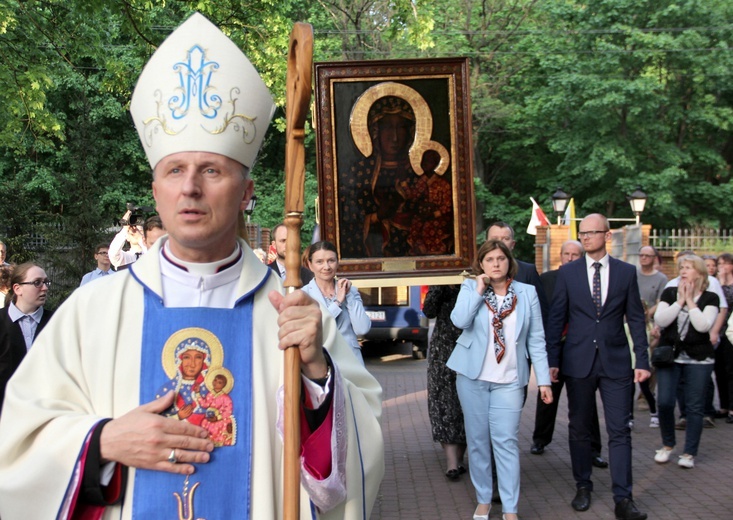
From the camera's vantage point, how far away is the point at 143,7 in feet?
40.4

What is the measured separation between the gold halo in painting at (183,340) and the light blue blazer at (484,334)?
443 centimetres

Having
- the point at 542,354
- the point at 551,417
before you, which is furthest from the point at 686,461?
the point at 542,354

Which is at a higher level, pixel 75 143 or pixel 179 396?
pixel 75 143

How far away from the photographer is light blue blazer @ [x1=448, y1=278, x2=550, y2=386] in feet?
23.5

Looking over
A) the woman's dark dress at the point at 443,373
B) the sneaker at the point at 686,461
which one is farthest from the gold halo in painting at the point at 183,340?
the sneaker at the point at 686,461

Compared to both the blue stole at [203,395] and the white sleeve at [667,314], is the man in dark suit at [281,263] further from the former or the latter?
the blue stole at [203,395]

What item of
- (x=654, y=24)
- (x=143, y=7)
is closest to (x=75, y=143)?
(x=143, y=7)

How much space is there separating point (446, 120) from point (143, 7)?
237 inches

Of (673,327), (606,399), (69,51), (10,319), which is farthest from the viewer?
(69,51)

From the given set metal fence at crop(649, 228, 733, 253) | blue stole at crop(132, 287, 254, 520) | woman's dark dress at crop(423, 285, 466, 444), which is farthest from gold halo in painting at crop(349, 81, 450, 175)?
metal fence at crop(649, 228, 733, 253)

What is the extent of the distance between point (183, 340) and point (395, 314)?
1477cm

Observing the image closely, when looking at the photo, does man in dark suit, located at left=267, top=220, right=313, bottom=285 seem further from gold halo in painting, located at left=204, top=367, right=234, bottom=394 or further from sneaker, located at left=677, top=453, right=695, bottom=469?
gold halo in painting, located at left=204, top=367, right=234, bottom=394

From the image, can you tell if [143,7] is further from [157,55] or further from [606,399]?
[157,55]

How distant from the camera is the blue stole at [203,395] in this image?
2.78m
